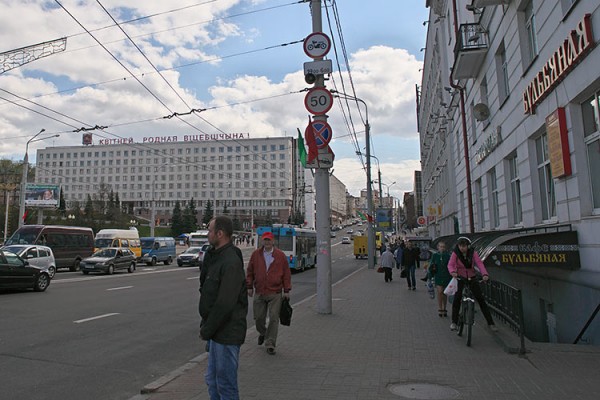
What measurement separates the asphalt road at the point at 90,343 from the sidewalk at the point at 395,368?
835 mm

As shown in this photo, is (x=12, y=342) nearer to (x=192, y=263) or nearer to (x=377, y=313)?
(x=377, y=313)

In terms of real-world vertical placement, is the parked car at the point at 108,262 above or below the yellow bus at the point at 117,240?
below

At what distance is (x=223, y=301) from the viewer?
11.6 feet

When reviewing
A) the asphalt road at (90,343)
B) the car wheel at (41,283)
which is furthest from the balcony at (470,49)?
the car wheel at (41,283)

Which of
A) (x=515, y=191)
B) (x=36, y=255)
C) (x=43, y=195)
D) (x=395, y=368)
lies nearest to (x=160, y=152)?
(x=43, y=195)

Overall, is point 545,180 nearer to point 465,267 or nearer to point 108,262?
point 465,267

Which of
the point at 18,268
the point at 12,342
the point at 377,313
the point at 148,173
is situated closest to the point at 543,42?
the point at 377,313

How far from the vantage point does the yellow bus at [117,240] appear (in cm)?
3500

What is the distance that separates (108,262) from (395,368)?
76.6 feet

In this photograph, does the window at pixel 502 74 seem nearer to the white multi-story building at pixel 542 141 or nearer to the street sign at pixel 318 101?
the white multi-story building at pixel 542 141

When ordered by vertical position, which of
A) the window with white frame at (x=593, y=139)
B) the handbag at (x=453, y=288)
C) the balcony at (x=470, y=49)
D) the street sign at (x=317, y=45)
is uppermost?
the balcony at (x=470, y=49)

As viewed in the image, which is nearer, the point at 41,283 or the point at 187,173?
the point at 41,283

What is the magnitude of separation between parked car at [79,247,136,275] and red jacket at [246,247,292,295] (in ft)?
69.4

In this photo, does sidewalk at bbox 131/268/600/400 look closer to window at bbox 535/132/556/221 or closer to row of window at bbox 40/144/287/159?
window at bbox 535/132/556/221
